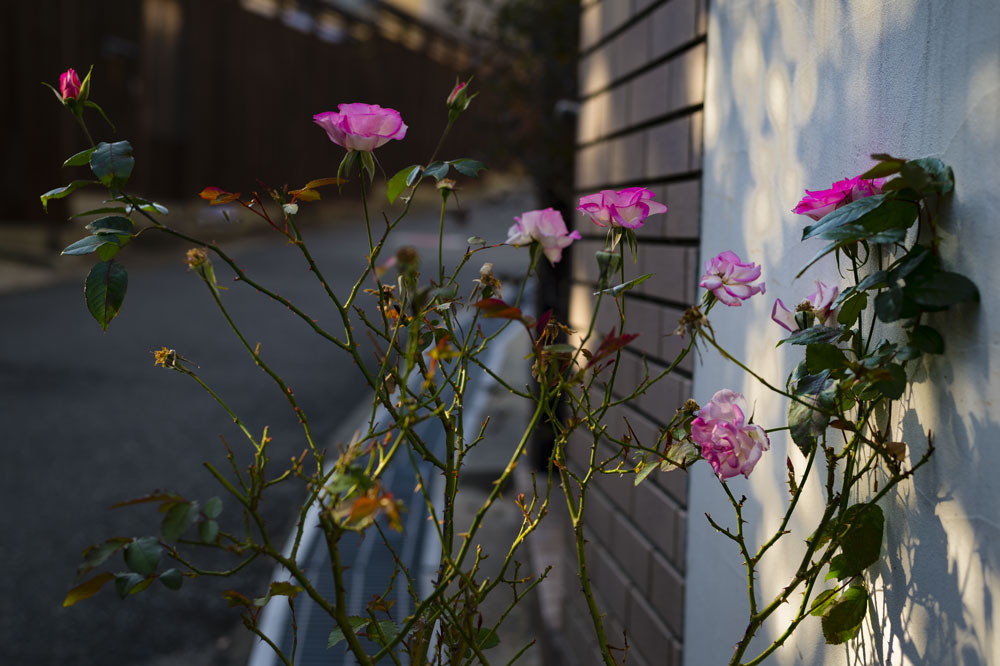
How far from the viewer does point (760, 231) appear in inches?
60.1

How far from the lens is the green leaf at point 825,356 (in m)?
1.01

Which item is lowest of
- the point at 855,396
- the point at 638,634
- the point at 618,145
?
the point at 638,634

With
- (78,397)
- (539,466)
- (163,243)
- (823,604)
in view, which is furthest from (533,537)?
(163,243)

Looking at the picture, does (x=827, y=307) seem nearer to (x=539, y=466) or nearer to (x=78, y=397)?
(x=539, y=466)

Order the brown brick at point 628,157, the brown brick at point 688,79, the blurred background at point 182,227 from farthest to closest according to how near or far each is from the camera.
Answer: the blurred background at point 182,227, the brown brick at point 628,157, the brown brick at point 688,79

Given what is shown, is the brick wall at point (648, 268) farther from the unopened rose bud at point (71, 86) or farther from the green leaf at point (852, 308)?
the unopened rose bud at point (71, 86)

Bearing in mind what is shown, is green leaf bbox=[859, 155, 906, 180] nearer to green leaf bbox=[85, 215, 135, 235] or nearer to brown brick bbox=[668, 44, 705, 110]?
green leaf bbox=[85, 215, 135, 235]

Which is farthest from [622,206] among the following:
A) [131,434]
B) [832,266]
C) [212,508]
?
[131,434]

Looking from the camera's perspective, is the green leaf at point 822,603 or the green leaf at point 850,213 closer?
the green leaf at point 850,213

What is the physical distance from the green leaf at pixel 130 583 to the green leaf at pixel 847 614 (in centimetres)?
76

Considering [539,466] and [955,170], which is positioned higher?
[955,170]

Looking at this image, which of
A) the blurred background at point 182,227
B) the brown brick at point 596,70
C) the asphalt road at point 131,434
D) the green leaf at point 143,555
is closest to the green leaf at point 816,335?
the green leaf at point 143,555

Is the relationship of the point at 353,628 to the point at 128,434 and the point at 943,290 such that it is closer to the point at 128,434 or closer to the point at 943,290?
the point at 943,290

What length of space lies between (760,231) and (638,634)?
1.04 meters
